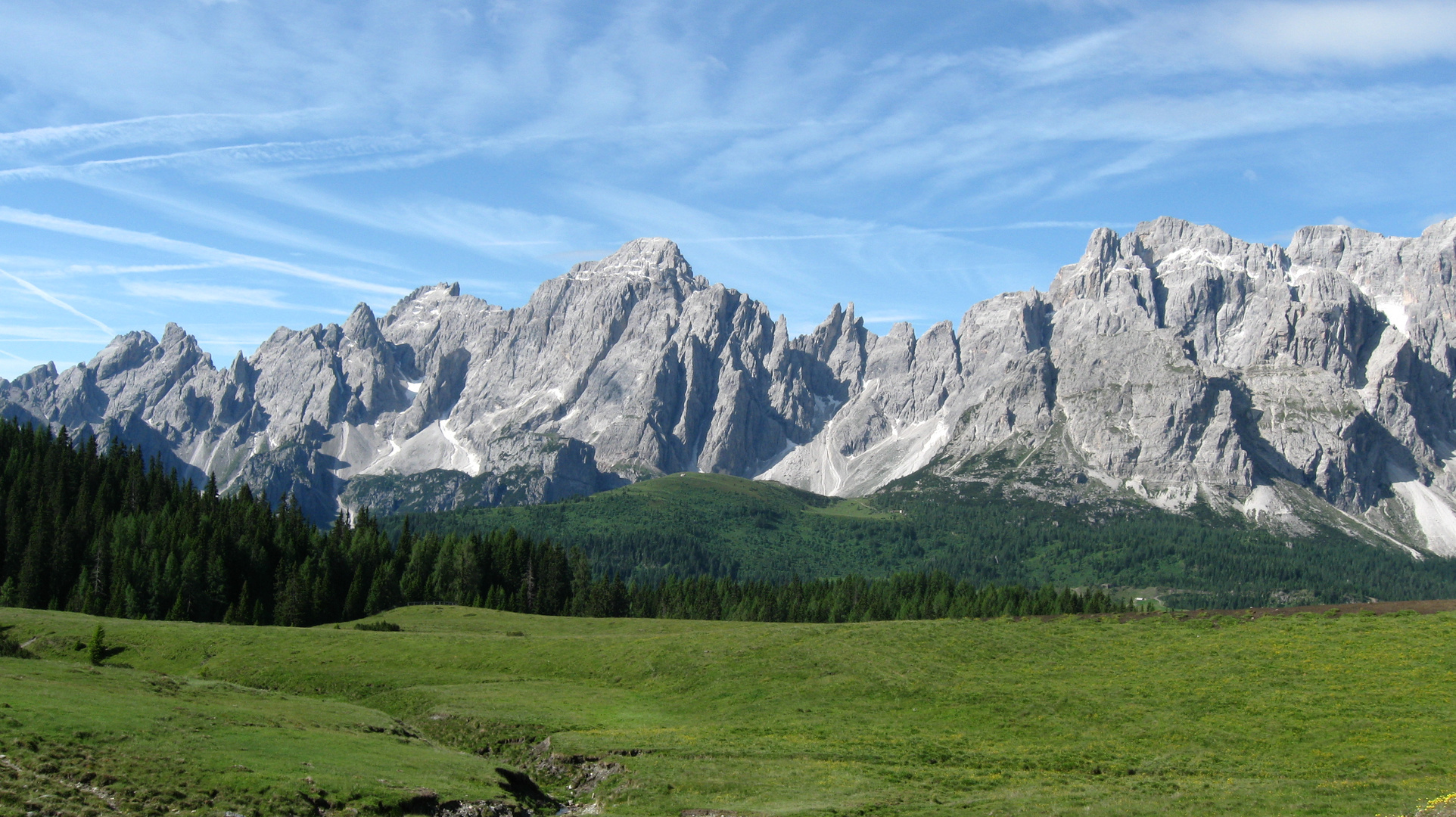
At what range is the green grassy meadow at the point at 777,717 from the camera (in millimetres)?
34812

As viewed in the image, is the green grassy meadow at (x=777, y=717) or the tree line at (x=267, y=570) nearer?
the green grassy meadow at (x=777, y=717)

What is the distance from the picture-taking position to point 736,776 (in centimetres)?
4172

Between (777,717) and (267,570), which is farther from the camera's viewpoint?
(267,570)

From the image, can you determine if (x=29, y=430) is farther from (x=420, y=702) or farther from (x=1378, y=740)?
(x=1378, y=740)

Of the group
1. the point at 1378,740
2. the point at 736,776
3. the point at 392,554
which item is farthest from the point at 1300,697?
the point at 392,554

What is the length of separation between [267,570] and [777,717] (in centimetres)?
9585

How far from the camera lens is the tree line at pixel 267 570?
112 metres

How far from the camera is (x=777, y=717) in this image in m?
55.9

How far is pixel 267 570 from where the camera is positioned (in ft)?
415

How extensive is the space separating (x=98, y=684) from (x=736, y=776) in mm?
32124

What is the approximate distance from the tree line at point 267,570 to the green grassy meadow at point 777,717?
99.7ft

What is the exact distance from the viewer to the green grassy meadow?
3481cm

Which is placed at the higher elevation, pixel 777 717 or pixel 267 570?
pixel 267 570

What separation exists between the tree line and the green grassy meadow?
99.7ft
